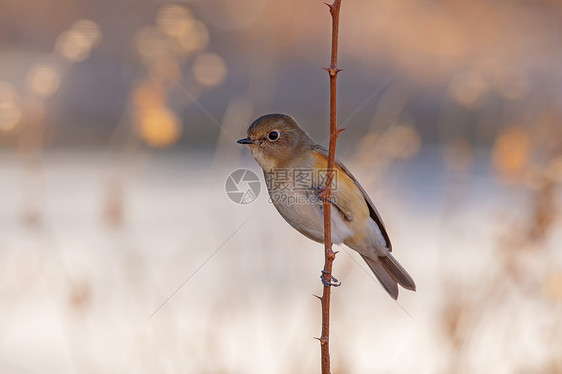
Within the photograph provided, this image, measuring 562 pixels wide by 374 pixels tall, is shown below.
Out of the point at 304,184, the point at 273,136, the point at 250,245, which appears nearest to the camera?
the point at 304,184

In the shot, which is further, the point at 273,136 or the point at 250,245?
the point at 250,245

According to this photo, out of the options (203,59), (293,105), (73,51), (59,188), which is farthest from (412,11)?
(73,51)

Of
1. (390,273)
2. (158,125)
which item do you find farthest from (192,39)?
(390,273)

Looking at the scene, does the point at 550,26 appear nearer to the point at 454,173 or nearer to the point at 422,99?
the point at 422,99

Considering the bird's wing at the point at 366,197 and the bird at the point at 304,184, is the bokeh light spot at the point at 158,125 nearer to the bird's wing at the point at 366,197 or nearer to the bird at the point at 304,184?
the bird at the point at 304,184

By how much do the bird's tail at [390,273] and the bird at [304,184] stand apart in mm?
271

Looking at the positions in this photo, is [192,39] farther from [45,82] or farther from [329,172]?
[329,172]

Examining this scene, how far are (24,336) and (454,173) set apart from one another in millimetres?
3237

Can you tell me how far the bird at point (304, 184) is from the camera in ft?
10.1

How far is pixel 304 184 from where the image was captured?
3064 millimetres

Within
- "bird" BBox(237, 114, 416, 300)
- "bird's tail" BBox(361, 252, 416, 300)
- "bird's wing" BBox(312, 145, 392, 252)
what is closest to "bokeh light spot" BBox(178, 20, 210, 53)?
"bird" BBox(237, 114, 416, 300)

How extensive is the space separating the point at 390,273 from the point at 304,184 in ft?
2.69

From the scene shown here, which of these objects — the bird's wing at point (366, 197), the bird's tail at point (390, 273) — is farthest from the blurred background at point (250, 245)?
the bird's wing at point (366, 197)

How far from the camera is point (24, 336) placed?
532cm
